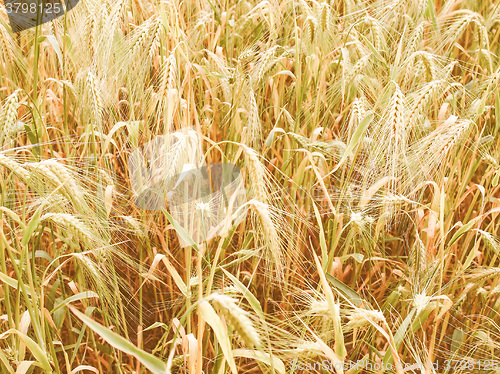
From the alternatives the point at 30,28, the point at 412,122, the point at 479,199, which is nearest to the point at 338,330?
the point at 412,122

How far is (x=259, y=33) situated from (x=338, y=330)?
145 cm

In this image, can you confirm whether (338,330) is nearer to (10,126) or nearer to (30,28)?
(10,126)

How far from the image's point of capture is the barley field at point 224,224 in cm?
91
